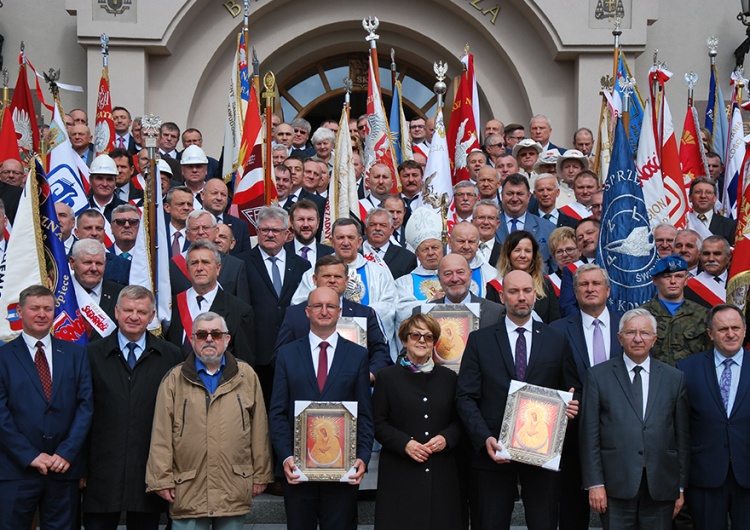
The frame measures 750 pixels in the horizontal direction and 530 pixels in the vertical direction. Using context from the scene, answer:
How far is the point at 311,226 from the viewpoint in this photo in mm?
9867

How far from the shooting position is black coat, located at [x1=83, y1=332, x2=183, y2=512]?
24.8 feet

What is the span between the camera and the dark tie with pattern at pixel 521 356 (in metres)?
7.60

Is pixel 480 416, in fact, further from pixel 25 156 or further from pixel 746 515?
pixel 25 156

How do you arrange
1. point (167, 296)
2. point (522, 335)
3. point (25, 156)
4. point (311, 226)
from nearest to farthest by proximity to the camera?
point (522, 335) → point (167, 296) → point (311, 226) → point (25, 156)

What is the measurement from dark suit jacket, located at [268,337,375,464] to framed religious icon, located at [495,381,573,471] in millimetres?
924

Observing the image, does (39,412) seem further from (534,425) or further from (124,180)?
(124,180)

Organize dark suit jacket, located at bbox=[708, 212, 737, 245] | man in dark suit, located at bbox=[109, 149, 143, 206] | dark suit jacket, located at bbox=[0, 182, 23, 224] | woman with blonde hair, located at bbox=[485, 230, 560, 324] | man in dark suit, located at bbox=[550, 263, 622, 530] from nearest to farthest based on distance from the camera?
1. man in dark suit, located at bbox=[550, 263, 622, 530]
2. woman with blonde hair, located at bbox=[485, 230, 560, 324]
3. dark suit jacket, located at bbox=[0, 182, 23, 224]
4. dark suit jacket, located at bbox=[708, 212, 737, 245]
5. man in dark suit, located at bbox=[109, 149, 143, 206]

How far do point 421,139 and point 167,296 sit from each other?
6.74 meters

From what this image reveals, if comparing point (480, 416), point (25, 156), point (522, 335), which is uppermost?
point (25, 156)

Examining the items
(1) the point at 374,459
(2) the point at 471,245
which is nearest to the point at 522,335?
(2) the point at 471,245

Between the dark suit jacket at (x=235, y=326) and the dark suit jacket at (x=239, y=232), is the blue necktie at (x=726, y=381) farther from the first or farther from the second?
the dark suit jacket at (x=239, y=232)

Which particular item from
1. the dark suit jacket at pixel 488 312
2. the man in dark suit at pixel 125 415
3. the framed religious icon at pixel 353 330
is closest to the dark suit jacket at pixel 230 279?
the framed religious icon at pixel 353 330

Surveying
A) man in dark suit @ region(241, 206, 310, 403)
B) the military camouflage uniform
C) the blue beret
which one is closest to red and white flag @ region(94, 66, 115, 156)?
man in dark suit @ region(241, 206, 310, 403)

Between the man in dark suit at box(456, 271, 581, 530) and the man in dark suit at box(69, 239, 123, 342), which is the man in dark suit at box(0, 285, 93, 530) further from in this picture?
the man in dark suit at box(456, 271, 581, 530)
